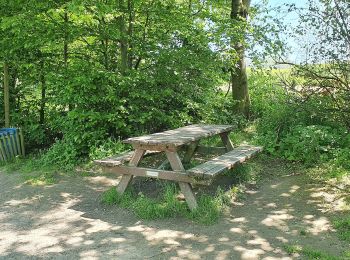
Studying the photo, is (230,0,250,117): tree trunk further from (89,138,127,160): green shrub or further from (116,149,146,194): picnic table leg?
(116,149,146,194): picnic table leg

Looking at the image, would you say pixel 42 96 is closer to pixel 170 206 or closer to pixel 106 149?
pixel 106 149

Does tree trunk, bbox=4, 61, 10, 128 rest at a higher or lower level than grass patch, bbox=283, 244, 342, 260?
higher

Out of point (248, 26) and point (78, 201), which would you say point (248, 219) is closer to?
point (78, 201)

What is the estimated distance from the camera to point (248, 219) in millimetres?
4789

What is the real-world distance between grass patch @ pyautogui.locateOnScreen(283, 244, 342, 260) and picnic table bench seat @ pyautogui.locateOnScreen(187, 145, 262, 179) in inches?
46.3

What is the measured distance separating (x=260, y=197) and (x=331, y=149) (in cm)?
239

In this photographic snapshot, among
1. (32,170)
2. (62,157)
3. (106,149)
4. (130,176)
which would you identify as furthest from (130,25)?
(130,176)

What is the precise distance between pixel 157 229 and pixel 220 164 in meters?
1.25


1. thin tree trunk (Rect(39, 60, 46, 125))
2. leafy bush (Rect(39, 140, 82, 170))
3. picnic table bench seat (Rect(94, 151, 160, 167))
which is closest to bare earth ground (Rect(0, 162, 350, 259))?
picnic table bench seat (Rect(94, 151, 160, 167))

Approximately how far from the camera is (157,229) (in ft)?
14.8

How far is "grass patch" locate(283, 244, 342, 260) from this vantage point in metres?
3.71

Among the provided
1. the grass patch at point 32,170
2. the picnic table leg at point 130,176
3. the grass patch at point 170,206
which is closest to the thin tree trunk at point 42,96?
the grass patch at point 32,170

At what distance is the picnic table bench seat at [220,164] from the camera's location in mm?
4637

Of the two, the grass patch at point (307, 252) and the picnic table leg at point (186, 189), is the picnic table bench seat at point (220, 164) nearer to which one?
the picnic table leg at point (186, 189)
